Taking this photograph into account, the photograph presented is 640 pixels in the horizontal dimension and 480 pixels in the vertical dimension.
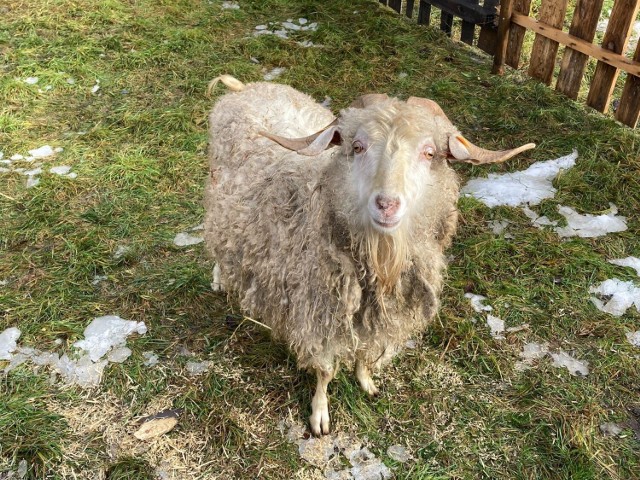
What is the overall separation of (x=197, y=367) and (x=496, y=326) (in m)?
2.04

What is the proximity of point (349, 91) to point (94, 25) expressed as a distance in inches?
149

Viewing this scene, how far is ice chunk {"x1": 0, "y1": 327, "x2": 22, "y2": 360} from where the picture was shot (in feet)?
10.6

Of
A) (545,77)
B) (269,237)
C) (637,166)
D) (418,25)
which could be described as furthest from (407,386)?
(418,25)

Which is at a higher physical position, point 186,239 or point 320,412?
point 186,239

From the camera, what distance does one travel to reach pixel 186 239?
4.09m

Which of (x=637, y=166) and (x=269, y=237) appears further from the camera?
(x=637, y=166)

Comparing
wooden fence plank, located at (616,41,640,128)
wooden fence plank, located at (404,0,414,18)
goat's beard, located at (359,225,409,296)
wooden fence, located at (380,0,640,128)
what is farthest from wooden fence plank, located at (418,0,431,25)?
goat's beard, located at (359,225,409,296)

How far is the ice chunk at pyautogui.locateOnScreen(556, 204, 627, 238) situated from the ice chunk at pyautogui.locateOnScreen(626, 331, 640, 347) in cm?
94

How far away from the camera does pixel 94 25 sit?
6.72 metres

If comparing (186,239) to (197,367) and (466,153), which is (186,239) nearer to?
(197,367)

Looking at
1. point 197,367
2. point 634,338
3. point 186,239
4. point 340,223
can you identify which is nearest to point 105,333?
point 197,367

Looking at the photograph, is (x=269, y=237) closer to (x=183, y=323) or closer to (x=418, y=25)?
(x=183, y=323)

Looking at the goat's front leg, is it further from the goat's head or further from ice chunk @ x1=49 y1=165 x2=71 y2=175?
ice chunk @ x1=49 y1=165 x2=71 y2=175

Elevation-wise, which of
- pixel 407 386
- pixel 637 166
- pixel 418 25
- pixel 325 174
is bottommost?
pixel 407 386
